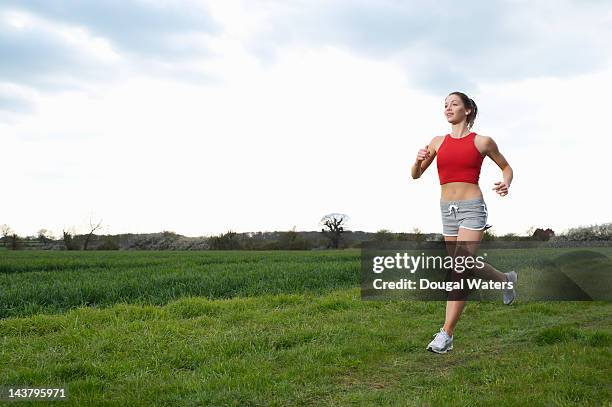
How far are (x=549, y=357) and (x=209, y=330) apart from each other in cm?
459

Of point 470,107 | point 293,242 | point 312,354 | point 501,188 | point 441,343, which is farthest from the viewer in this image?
point 293,242

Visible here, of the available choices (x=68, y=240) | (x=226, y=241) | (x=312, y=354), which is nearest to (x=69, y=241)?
(x=68, y=240)

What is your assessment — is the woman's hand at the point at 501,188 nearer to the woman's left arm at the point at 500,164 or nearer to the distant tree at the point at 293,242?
the woman's left arm at the point at 500,164

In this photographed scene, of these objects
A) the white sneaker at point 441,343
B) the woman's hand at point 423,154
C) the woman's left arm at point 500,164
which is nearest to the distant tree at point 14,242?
the white sneaker at point 441,343

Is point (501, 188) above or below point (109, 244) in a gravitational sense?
above

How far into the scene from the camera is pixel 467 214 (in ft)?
16.6

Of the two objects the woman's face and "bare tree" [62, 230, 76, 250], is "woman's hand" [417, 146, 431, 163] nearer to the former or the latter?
the woman's face

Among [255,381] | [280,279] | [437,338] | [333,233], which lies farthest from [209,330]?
[333,233]

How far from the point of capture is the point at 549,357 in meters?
6.05

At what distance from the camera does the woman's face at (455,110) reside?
514 centimetres

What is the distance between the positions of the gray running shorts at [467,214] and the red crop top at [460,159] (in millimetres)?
207

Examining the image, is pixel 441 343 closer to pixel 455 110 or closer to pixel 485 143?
pixel 485 143

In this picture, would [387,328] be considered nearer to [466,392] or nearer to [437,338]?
[437,338]

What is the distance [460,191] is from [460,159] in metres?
0.30
